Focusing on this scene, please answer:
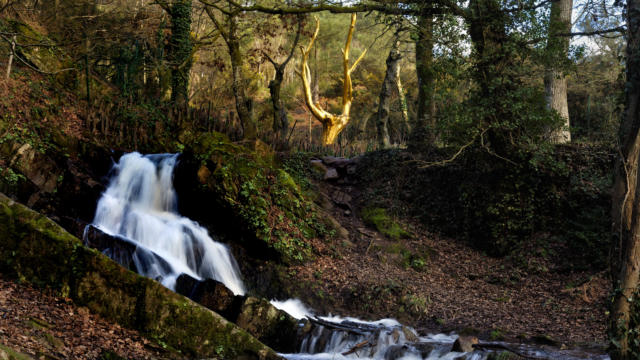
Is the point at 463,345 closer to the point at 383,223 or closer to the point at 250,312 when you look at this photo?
the point at 250,312

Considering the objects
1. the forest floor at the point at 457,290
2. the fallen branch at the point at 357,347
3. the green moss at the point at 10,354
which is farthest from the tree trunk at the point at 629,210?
the green moss at the point at 10,354

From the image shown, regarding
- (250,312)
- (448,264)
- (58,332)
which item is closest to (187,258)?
(250,312)

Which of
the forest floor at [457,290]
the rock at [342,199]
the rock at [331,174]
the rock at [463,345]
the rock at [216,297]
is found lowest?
the forest floor at [457,290]

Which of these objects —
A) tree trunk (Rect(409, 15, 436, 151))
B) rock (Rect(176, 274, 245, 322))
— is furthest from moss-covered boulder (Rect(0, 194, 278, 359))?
tree trunk (Rect(409, 15, 436, 151))

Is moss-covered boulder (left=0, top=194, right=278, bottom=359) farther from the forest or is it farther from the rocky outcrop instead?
the rocky outcrop

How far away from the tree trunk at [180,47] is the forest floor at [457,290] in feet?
22.7

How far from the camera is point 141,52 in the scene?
1410 centimetres

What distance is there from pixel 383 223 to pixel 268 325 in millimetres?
6391

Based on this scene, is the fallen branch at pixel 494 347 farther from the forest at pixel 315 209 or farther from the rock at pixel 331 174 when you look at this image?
the rock at pixel 331 174

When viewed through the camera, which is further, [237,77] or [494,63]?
[237,77]

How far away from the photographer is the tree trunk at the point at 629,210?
4.71 m

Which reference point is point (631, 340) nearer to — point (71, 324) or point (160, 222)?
point (71, 324)

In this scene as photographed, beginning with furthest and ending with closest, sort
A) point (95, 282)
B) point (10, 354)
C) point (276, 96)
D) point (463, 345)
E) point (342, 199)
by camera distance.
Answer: point (276, 96)
point (342, 199)
point (463, 345)
point (95, 282)
point (10, 354)

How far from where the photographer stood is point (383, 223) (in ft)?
41.6
